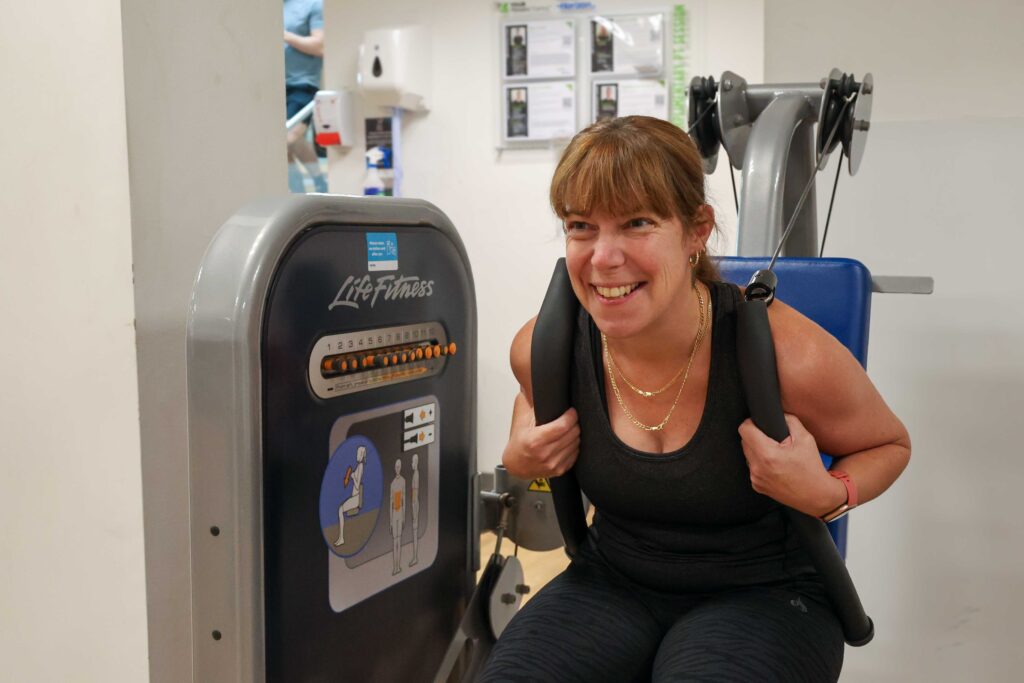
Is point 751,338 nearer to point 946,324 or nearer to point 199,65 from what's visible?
point 199,65

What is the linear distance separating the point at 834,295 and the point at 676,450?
1.57 feet

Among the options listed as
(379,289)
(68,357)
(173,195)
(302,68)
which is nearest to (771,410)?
(379,289)

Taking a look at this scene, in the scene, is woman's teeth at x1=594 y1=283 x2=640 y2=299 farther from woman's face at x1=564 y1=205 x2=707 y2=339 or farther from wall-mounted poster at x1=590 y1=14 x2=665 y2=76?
wall-mounted poster at x1=590 y1=14 x2=665 y2=76

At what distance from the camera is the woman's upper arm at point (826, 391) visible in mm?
1276

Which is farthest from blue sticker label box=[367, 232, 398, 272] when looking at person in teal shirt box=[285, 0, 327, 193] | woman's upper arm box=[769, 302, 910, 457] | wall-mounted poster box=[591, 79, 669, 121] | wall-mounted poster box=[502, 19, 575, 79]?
person in teal shirt box=[285, 0, 327, 193]

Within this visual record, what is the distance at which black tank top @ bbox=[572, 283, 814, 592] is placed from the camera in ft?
4.26

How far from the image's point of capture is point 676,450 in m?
1.32

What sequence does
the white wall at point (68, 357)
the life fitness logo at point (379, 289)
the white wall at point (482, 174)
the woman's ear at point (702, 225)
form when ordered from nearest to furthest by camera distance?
the woman's ear at point (702, 225), the life fitness logo at point (379, 289), the white wall at point (68, 357), the white wall at point (482, 174)

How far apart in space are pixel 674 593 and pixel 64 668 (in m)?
1.13

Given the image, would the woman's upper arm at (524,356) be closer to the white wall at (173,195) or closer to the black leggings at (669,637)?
the black leggings at (669,637)

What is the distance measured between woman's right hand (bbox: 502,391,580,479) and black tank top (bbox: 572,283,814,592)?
0.06 feet

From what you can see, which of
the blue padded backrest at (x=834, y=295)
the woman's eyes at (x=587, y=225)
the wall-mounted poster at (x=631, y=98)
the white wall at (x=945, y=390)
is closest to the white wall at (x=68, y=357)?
the woman's eyes at (x=587, y=225)

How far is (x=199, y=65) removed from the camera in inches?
67.3

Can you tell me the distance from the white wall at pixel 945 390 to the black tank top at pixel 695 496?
1094 millimetres
